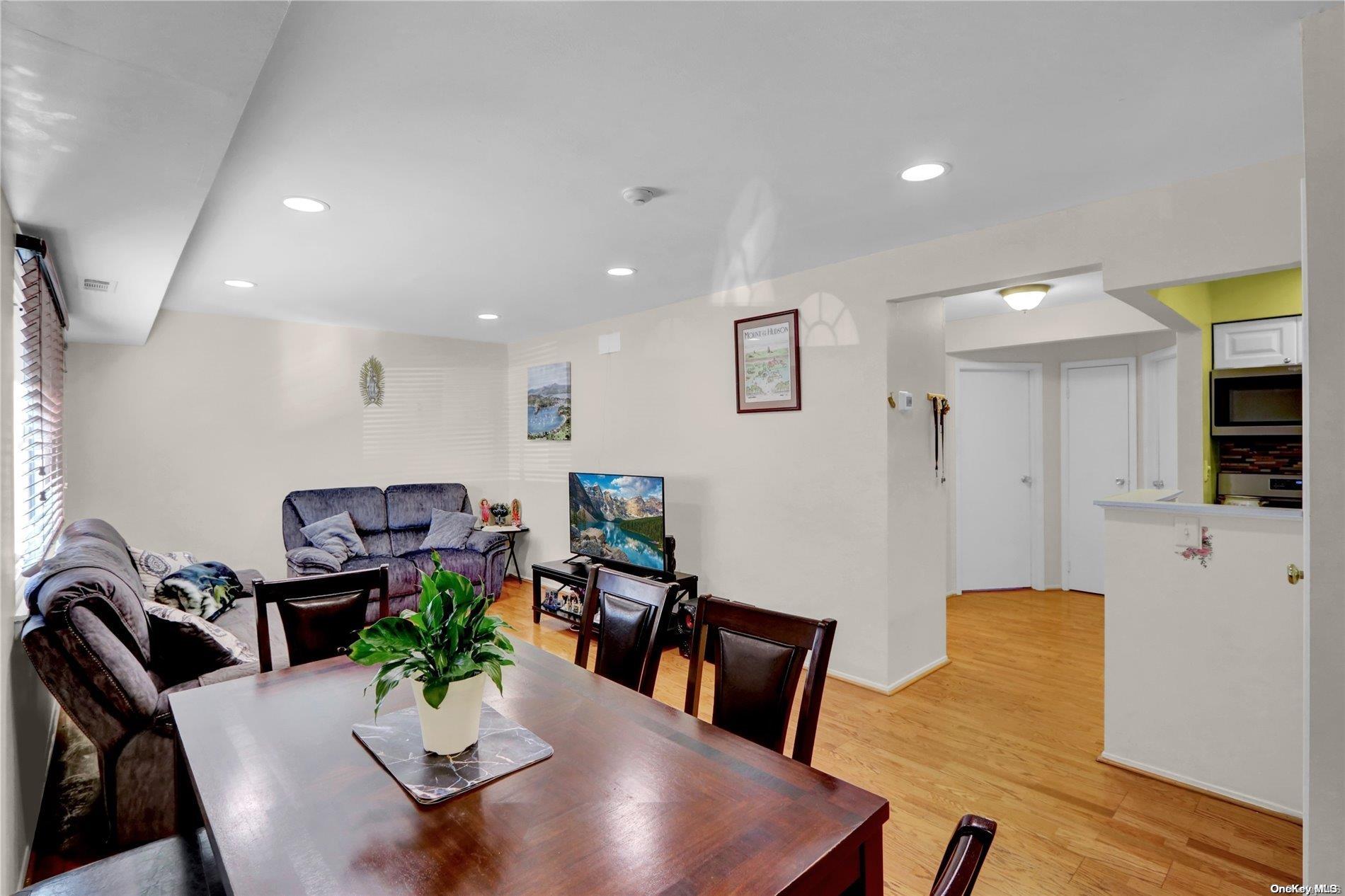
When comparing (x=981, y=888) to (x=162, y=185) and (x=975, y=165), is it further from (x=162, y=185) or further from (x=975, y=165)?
(x=162, y=185)

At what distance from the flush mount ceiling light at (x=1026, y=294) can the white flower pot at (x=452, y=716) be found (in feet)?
13.9

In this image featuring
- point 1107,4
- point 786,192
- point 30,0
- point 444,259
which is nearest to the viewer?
point 30,0

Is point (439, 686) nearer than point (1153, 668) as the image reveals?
Yes

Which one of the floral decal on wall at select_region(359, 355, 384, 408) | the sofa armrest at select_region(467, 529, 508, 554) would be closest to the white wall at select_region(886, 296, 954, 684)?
the sofa armrest at select_region(467, 529, 508, 554)

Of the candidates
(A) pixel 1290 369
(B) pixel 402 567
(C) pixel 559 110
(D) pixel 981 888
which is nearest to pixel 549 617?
(B) pixel 402 567

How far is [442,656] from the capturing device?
1.33 m

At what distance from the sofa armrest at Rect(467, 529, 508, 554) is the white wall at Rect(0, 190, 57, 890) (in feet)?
10.6

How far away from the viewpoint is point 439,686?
1.33m

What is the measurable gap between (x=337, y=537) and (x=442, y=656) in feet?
14.4

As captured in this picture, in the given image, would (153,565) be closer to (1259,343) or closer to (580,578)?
(580,578)

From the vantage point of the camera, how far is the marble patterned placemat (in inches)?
50.1

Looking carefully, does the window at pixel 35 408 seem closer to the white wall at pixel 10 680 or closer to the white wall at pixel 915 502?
the white wall at pixel 10 680

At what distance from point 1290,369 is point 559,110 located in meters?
4.36

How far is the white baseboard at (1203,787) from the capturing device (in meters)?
2.34
